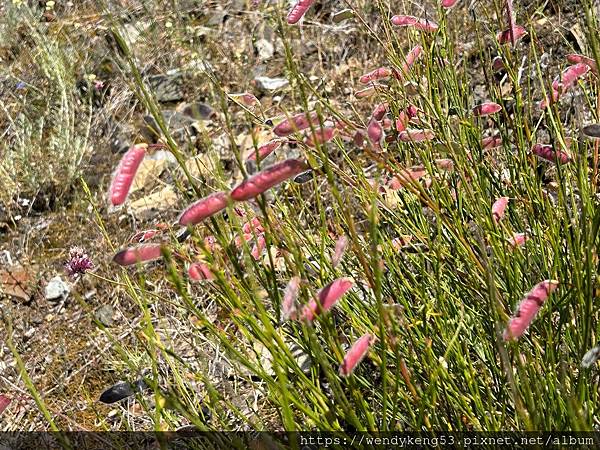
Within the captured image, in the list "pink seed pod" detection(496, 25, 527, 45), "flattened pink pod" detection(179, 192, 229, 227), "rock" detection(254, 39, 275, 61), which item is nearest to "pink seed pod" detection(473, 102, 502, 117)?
"pink seed pod" detection(496, 25, 527, 45)

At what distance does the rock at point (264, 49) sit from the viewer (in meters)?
4.64

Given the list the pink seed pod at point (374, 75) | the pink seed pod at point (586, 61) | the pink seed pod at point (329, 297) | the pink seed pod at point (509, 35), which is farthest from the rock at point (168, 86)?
the pink seed pod at point (329, 297)

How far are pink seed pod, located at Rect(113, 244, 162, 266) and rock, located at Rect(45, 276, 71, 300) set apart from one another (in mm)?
2253

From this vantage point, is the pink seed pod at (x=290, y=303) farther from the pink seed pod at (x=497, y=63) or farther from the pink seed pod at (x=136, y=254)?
the pink seed pod at (x=497, y=63)

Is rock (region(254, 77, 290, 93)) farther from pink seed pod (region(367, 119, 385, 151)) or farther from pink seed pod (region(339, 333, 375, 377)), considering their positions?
pink seed pod (region(339, 333, 375, 377))

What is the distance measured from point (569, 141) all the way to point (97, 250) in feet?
7.56

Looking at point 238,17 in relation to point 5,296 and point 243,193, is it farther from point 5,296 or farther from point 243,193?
point 243,193

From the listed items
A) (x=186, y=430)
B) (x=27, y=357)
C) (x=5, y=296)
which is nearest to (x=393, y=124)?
(x=186, y=430)

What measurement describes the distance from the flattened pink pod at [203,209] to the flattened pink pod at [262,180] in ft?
0.07

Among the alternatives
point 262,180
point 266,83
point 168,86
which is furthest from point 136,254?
point 168,86

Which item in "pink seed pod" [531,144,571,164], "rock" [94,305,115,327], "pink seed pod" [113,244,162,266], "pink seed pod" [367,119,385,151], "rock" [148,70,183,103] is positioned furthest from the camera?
"rock" [148,70,183,103]

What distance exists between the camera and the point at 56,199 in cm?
383

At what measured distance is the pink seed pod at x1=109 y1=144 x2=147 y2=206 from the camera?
1133 millimetres

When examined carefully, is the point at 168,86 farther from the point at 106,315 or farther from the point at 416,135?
the point at 416,135
